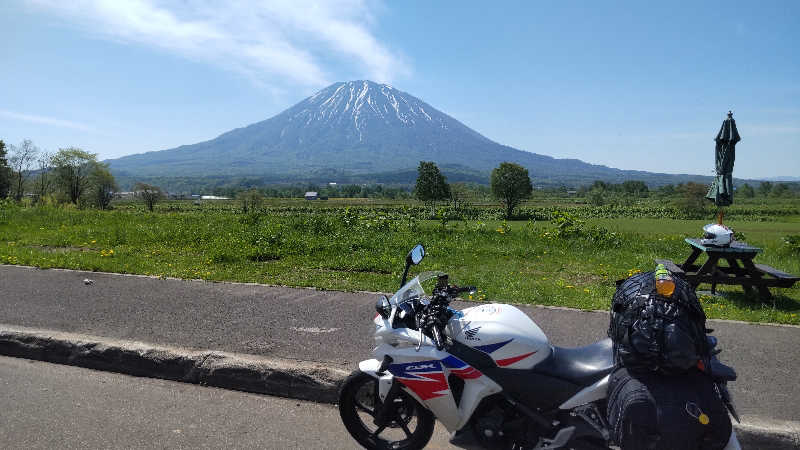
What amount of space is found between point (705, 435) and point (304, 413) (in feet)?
8.78

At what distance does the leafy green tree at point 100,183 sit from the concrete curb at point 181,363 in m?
73.4

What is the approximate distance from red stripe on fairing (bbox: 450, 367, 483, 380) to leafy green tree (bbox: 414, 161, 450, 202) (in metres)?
91.6

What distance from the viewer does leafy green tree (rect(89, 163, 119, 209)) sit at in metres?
70.1

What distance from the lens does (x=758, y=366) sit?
4.37m

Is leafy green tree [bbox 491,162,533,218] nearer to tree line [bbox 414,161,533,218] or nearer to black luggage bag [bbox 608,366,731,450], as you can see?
tree line [bbox 414,161,533,218]

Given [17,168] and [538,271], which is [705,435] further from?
[17,168]

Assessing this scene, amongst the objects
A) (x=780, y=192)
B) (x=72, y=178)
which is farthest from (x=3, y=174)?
(x=780, y=192)

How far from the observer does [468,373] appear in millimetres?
2957

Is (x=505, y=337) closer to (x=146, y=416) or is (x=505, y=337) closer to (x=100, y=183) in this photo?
(x=146, y=416)

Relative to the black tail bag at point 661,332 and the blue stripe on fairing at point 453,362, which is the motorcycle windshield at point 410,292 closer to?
the blue stripe on fairing at point 453,362

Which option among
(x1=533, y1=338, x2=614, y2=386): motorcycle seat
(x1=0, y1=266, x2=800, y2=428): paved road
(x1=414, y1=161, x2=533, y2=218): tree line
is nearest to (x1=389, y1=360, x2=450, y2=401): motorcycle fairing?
(x1=533, y1=338, x2=614, y2=386): motorcycle seat

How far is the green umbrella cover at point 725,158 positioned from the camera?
7633mm

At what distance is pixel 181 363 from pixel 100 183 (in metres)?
77.6

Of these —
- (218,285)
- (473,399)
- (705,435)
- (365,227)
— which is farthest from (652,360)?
(365,227)
